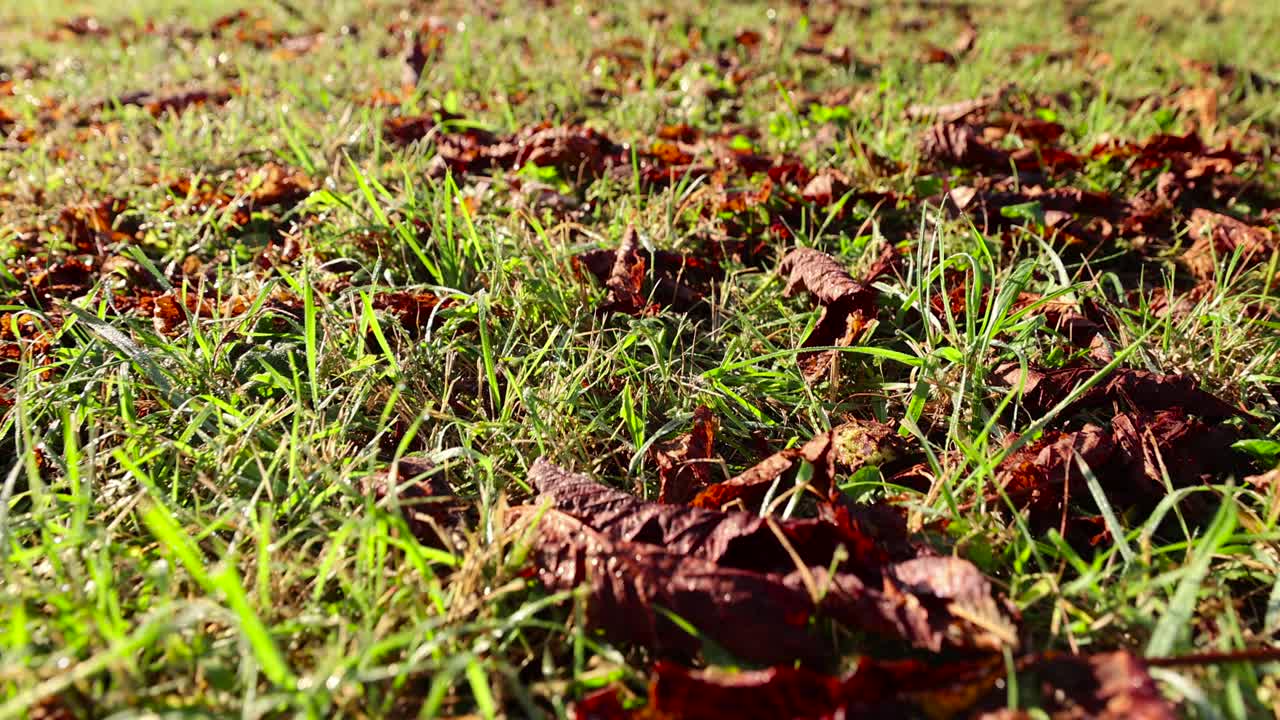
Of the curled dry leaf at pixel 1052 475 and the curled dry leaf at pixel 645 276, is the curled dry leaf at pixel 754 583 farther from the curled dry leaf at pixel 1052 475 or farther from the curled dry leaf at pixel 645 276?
the curled dry leaf at pixel 645 276

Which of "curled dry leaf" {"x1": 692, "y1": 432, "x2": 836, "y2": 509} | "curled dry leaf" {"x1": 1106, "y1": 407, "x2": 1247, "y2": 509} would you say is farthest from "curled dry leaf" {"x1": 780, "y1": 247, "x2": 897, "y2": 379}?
"curled dry leaf" {"x1": 1106, "y1": 407, "x2": 1247, "y2": 509}

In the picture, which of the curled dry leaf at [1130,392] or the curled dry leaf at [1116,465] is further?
the curled dry leaf at [1130,392]

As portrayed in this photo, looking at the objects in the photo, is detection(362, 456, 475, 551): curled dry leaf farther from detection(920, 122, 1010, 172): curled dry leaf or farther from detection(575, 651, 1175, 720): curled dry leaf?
detection(920, 122, 1010, 172): curled dry leaf

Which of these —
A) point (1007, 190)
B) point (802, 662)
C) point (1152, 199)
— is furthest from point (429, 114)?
point (802, 662)

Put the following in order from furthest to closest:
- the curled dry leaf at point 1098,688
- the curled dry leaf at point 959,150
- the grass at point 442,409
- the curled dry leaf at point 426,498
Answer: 1. the curled dry leaf at point 959,150
2. the curled dry leaf at point 426,498
3. the grass at point 442,409
4. the curled dry leaf at point 1098,688

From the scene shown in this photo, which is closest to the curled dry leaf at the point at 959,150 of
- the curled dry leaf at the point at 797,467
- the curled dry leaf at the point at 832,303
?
the curled dry leaf at the point at 832,303

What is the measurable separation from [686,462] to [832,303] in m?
0.57

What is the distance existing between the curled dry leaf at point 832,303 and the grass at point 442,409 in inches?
1.9

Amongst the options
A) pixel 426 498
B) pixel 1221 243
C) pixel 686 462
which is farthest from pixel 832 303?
pixel 1221 243

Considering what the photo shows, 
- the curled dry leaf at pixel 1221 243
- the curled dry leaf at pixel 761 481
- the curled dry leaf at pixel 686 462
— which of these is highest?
the curled dry leaf at pixel 1221 243

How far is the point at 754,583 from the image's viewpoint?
111cm

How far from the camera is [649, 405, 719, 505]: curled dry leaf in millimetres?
1431

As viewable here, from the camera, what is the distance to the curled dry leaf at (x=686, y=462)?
4.69 feet

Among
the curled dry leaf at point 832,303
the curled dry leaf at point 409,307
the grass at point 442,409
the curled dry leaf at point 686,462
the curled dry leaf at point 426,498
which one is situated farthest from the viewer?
the curled dry leaf at point 409,307
